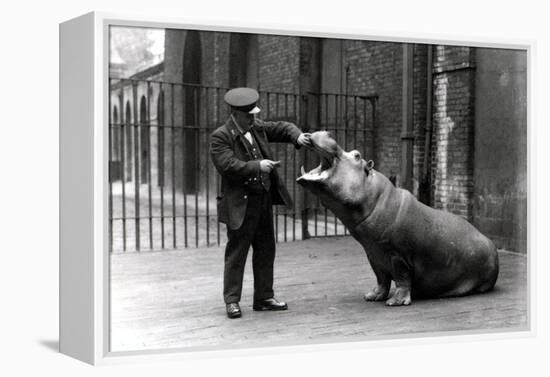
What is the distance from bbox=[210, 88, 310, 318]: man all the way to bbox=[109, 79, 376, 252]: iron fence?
718 mm

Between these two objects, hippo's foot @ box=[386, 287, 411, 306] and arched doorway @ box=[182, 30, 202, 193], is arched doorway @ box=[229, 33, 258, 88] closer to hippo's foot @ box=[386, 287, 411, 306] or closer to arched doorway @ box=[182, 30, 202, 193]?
arched doorway @ box=[182, 30, 202, 193]

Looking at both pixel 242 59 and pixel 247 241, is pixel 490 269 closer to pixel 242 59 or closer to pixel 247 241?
pixel 247 241

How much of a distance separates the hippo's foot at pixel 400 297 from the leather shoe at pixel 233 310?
136 centimetres

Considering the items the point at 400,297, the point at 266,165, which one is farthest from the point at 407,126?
the point at 266,165

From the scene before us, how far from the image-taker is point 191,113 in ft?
32.2

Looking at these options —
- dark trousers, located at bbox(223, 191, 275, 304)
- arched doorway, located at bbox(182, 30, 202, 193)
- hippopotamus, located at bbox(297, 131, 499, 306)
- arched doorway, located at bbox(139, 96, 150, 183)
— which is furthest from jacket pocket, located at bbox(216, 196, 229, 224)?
arched doorway, located at bbox(182, 30, 202, 193)

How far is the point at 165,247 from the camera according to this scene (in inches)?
391

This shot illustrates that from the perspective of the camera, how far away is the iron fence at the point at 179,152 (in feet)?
25.2

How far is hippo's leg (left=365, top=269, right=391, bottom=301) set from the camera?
751 centimetres

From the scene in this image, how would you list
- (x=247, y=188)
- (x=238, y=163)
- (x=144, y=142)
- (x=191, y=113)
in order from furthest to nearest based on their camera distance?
(x=191, y=113) → (x=144, y=142) → (x=247, y=188) → (x=238, y=163)

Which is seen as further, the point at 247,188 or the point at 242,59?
the point at 242,59

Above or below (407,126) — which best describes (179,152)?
below

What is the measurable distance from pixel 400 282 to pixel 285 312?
1049 millimetres

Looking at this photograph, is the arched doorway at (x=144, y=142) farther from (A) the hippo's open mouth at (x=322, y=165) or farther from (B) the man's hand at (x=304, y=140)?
(A) the hippo's open mouth at (x=322, y=165)
